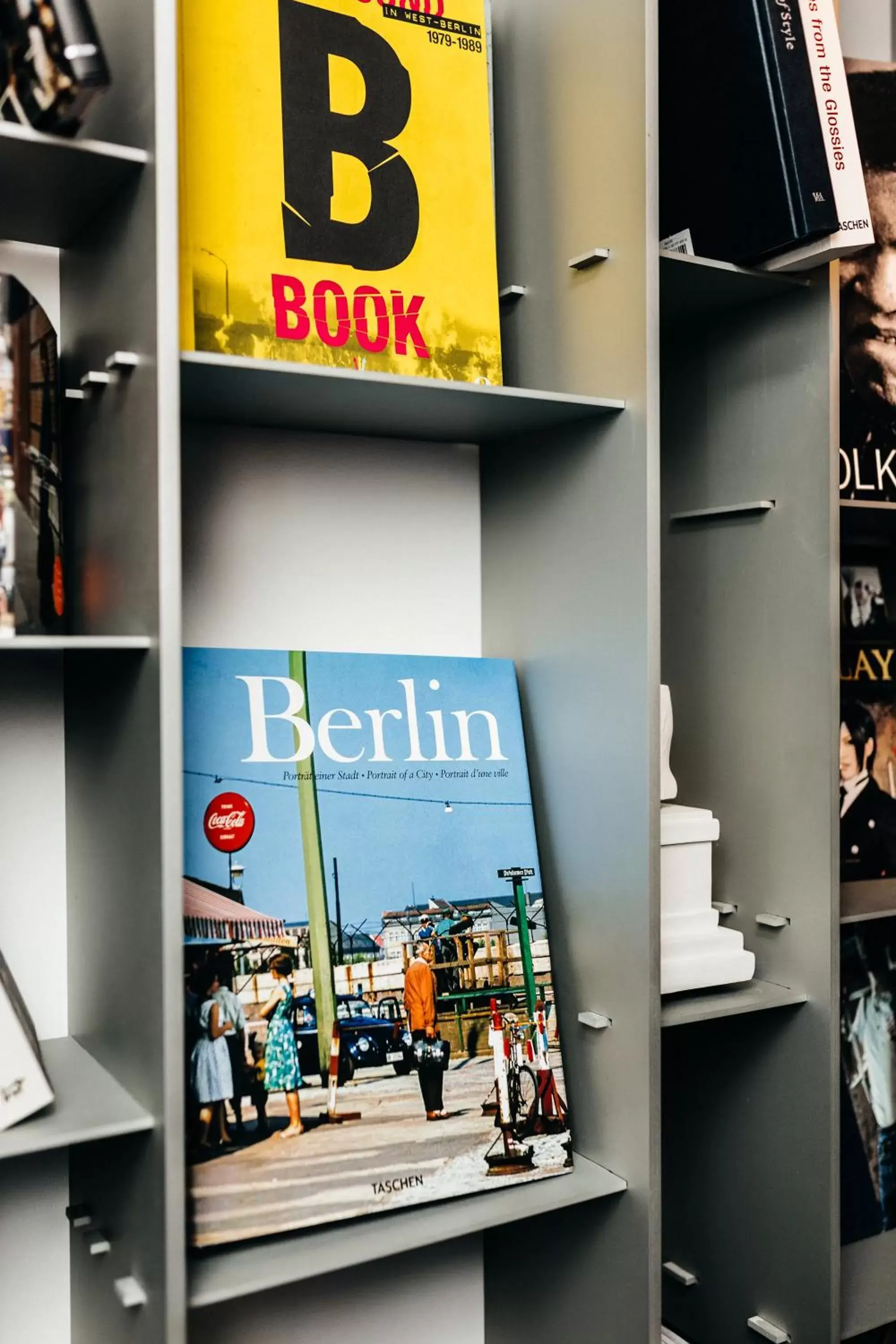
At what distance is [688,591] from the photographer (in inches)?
66.9

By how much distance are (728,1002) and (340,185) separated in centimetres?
111

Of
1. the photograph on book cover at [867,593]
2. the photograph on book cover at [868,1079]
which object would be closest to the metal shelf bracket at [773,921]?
the photograph on book cover at [868,1079]

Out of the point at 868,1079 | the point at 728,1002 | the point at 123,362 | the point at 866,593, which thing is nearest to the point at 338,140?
the point at 123,362

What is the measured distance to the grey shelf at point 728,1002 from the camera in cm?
140

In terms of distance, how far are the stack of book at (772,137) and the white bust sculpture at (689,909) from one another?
1.90 feet

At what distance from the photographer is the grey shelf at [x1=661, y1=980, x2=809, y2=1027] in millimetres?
1401

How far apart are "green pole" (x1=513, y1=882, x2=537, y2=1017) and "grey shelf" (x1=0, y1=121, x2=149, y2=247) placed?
2.96 feet

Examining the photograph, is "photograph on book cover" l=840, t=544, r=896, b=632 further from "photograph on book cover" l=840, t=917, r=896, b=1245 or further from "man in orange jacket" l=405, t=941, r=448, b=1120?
"man in orange jacket" l=405, t=941, r=448, b=1120

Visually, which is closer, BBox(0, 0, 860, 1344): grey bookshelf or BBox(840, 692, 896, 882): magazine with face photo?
BBox(0, 0, 860, 1344): grey bookshelf

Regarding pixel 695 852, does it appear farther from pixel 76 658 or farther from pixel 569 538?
pixel 76 658

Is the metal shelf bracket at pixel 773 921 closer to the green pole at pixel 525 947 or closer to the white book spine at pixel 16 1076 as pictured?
the green pole at pixel 525 947

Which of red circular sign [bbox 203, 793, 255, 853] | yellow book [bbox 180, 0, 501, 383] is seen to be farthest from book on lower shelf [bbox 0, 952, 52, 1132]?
yellow book [bbox 180, 0, 501, 383]

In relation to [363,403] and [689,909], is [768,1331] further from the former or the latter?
[363,403]

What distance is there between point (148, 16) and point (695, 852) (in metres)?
1.14
